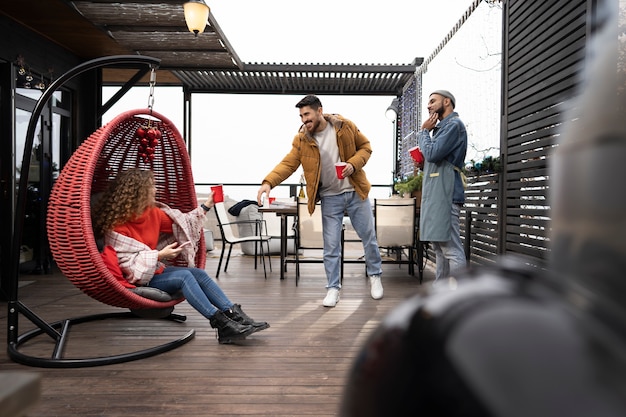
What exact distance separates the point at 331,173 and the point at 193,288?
1622mm

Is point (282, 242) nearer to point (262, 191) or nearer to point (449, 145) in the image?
point (262, 191)

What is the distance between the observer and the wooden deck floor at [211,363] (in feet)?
6.65

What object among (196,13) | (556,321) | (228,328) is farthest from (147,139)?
(556,321)

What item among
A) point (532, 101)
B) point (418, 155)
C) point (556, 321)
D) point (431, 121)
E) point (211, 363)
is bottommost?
point (211, 363)

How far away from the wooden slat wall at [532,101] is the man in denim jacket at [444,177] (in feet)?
1.53

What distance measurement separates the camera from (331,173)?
4.10m

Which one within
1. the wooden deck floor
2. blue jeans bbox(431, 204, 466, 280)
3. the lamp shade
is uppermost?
the lamp shade

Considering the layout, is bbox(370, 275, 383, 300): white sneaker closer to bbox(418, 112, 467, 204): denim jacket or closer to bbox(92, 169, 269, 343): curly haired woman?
bbox(418, 112, 467, 204): denim jacket

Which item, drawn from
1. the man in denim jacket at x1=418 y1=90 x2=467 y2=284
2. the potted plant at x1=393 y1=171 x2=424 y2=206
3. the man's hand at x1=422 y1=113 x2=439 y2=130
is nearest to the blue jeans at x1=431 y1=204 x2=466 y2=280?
the man in denim jacket at x1=418 y1=90 x2=467 y2=284

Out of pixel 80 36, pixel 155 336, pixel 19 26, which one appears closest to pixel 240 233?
pixel 80 36

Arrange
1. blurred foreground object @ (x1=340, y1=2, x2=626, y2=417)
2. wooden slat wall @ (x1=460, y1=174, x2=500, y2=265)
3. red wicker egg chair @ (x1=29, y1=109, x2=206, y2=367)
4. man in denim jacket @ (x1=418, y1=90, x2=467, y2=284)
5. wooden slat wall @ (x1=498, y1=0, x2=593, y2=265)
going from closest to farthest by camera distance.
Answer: blurred foreground object @ (x1=340, y1=2, x2=626, y2=417), red wicker egg chair @ (x1=29, y1=109, x2=206, y2=367), wooden slat wall @ (x1=498, y1=0, x2=593, y2=265), man in denim jacket @ (x1=418, y1=90, x2=467, y2=284), wooden slat wall @ (x1=460, y1=174, x2=500, y2=265)

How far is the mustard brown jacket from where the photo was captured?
13.3 feet

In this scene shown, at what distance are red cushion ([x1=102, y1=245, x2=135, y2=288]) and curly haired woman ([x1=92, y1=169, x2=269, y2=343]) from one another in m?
0.04

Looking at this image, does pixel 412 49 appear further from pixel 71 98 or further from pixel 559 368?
pixel 559 368
